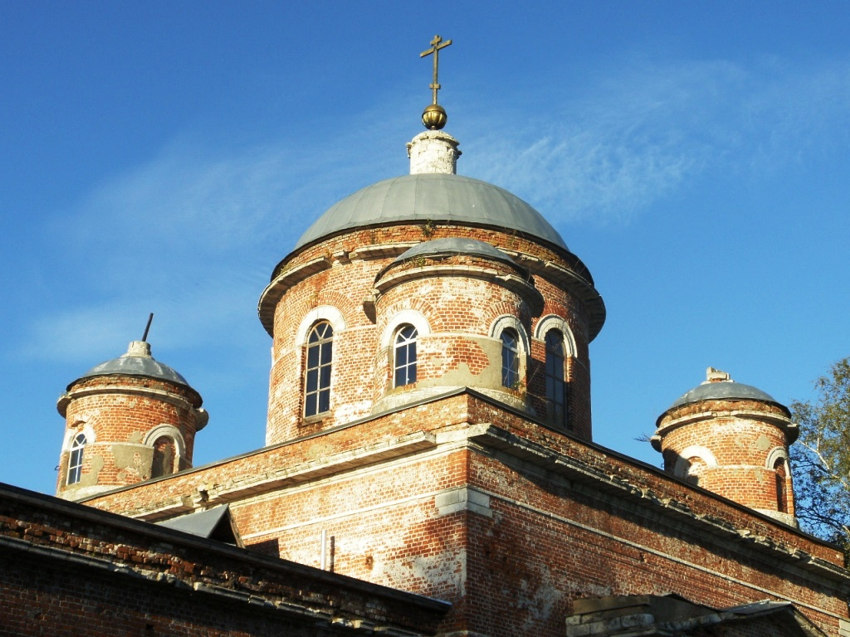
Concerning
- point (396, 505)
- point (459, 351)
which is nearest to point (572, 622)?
point (396, 505)

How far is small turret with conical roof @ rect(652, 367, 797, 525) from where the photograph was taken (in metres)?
23.2

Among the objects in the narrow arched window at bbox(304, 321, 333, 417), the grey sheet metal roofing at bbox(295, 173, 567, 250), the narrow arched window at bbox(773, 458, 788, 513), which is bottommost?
the narrow arched window at bbox(773, 458, 788, 513)

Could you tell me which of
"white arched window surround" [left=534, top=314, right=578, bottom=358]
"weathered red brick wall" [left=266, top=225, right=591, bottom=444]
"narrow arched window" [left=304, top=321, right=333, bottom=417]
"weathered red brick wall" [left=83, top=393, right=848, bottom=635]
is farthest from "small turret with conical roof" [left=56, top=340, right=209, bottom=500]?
"white arched window surround" [left=534, top=314, right=578, bottom=358]

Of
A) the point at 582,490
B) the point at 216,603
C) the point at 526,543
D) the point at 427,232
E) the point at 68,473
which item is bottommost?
the point at 216,603

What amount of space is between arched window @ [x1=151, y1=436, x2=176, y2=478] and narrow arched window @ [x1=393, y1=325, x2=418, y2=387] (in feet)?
22.7

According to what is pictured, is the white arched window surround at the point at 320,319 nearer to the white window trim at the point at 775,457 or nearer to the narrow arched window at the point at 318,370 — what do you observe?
the narrow arched window at the point at 318,370

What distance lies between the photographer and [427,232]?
22.0 m

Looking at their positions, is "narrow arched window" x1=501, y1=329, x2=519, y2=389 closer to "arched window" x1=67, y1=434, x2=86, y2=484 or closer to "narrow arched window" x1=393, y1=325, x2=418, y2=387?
"narrow arched window" x1=393, y1=325, x2=418, y2=387

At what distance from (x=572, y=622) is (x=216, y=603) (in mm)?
5498

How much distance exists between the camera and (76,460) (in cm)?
2278

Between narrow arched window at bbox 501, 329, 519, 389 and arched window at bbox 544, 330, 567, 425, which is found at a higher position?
arched window at bbox 544, 330, 567, 425

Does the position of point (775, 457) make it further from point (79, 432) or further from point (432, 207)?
point (79, 432)

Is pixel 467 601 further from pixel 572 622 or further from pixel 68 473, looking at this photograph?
pixel 68 473

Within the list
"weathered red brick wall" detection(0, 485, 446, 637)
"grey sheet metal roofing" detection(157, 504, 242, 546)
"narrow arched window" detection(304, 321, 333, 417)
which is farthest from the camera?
"narrow arched window" detection(304, 321, 333, 417)
